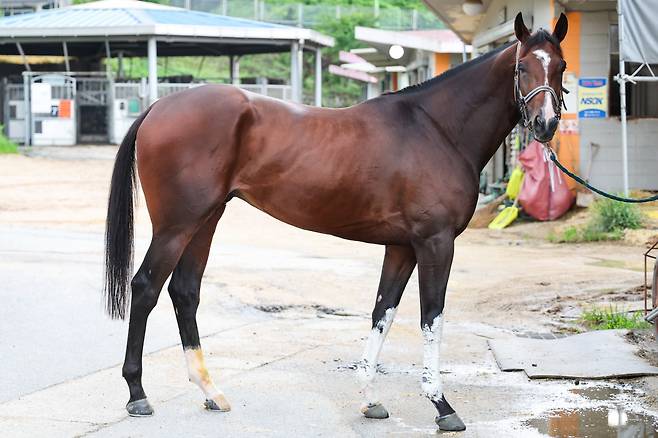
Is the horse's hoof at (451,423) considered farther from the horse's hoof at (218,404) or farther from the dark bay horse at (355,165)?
the horse's hoof at (218,404)

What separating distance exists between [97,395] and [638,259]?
26.5ft

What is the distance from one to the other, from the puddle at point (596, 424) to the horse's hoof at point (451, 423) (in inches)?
Answer: 16.3

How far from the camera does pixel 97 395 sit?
600 centimetres

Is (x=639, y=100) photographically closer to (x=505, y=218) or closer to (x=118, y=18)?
(x=505, y=218)

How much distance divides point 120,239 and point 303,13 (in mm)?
44517

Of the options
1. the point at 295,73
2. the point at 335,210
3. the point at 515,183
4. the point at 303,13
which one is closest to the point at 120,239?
the point at 335,210

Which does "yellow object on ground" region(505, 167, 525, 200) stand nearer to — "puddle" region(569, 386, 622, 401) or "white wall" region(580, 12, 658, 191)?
"white wall" region(580, 12, 658, 191)

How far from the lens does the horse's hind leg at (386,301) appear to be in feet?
19.0

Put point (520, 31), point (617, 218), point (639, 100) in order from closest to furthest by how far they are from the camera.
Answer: point (520, 31)
point (617, 218)
point (639, 100)

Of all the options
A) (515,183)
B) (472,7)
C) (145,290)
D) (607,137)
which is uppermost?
(472,7)

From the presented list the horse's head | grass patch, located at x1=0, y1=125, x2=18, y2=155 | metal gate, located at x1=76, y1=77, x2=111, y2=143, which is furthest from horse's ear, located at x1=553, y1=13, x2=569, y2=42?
metal gate, located at x1=76, y1=77, x2=111, y2=143

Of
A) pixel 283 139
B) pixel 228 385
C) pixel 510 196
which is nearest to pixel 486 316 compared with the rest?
pixel 228 385

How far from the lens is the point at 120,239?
594 centimetres

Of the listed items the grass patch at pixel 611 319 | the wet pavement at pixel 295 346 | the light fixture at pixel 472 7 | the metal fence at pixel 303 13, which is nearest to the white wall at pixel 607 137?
the wet pavement at pixel 295 346
